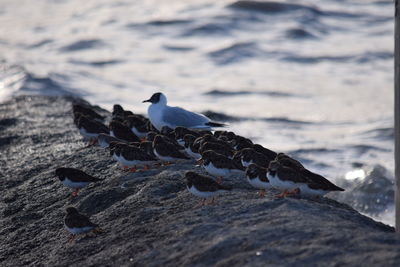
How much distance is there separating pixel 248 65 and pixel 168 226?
73.7 ft

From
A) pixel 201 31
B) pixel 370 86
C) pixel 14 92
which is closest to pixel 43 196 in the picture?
pixel 14 92

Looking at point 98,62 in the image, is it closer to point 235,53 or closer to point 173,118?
point 235,53

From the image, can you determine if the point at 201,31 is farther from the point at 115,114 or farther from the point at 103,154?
the point at 103,154

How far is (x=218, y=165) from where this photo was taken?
404 inches

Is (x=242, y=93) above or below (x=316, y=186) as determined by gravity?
below

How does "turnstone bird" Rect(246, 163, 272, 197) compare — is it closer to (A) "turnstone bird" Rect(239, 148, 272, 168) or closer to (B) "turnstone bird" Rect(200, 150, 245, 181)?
(B) "turnstone bird" Rect(200, 150, 245, 181)

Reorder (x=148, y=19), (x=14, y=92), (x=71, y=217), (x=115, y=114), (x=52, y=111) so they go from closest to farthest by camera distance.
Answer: (x=71, y=217) → (x=115, y=114) → (x=52, y=111) → (x=14, y=92) → (x=148, y=19)

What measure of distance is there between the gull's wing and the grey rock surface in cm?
182

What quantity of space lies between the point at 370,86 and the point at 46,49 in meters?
13.2

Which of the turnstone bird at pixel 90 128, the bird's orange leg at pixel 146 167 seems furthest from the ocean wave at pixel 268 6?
the bird's orange leg at pixel 146 167

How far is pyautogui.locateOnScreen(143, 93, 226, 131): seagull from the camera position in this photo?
1479 cm

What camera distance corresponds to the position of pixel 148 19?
127 ft

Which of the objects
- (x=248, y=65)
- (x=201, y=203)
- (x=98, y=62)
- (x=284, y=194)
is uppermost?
(x=201, y=203)

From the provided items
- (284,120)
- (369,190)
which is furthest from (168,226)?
(284,120)
